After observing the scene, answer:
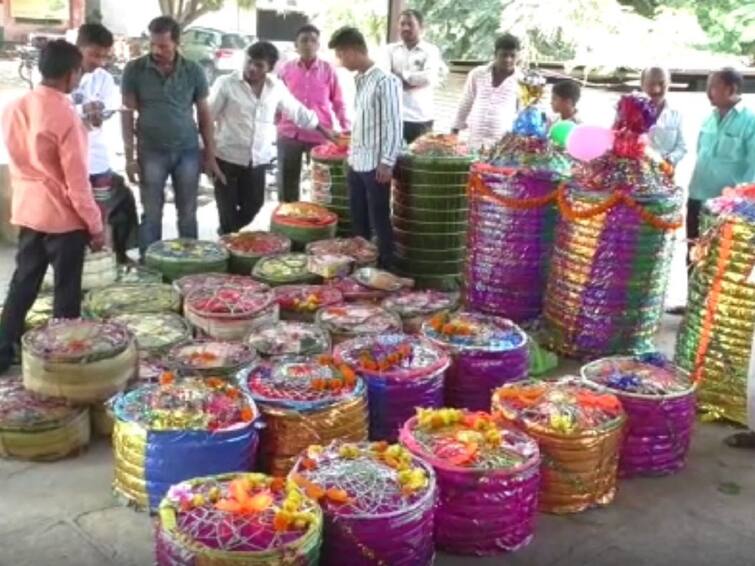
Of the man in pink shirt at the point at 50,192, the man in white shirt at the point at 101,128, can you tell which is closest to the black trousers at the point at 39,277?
the man in pink shirt at the point at 50,192

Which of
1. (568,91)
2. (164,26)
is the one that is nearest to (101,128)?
(164,26)

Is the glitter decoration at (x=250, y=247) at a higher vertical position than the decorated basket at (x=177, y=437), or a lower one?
higher

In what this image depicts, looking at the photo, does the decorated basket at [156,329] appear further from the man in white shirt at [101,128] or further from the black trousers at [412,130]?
the black trousers at [412,130]

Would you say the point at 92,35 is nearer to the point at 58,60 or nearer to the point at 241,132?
the point at 241,132

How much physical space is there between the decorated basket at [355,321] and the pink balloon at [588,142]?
1.43m

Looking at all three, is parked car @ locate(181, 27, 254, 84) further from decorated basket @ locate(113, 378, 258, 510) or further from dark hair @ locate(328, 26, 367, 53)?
decorated basket @ locate(113, 378, 258, 510)

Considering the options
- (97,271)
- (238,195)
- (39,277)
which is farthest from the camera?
(238,195)

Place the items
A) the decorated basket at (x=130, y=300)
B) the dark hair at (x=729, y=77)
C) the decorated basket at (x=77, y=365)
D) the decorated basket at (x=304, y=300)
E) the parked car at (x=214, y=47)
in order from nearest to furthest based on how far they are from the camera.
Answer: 1. the decorated basket at (x=77, y=365)
2. the decorated basket at (x=130, y=300)
3. the decorated basket at (x=304, y=300)
4. the dark hair at (x=729, y=77)
5. the parked car at (x=214, y=47)

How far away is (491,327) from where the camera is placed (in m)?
4.02

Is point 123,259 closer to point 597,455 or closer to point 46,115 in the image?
point 46,115

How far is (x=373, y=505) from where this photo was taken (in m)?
2.63

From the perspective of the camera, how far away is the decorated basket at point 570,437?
3199 millimetres

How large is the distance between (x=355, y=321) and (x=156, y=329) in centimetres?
90

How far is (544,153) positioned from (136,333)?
7.71 feet
